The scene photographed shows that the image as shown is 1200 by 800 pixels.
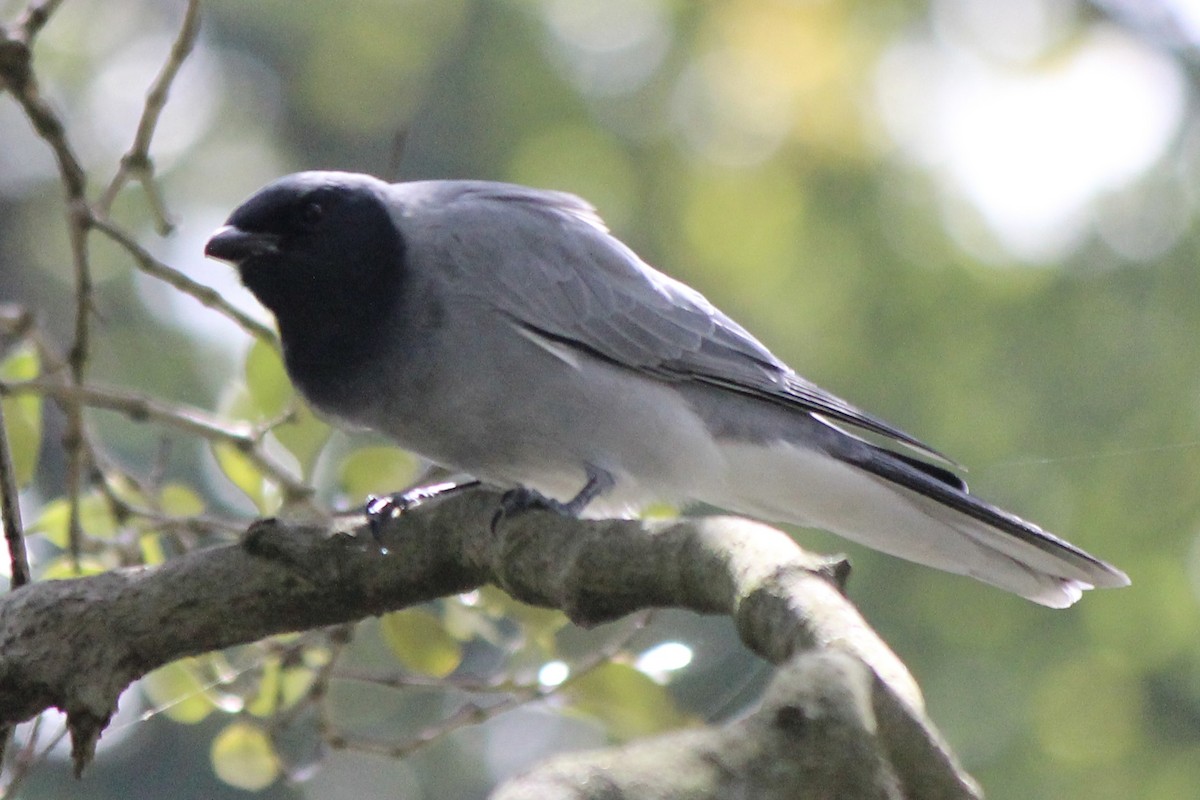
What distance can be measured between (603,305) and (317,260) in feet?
2.91

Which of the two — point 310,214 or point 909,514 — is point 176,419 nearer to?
point 310,214

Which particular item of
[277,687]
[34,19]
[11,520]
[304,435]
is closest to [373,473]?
[304,435]

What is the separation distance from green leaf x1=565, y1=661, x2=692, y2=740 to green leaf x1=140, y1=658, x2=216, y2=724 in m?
0.92

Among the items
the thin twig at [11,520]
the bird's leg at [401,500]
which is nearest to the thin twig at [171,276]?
the bird's leg at [401,500]

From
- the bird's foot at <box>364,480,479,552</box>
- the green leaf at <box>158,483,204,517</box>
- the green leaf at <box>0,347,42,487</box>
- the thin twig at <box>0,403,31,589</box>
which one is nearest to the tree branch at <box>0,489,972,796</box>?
the bird's foot at <box>364,480,479,552</box>

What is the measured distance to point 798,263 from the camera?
9047 millimetres

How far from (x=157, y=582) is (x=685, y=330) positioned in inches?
81.0

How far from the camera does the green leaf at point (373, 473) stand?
12.3 feet

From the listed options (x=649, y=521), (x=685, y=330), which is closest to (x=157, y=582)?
(x=649, y=521)

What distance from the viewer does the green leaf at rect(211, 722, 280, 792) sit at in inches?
130

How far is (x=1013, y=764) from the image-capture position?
18.8ft

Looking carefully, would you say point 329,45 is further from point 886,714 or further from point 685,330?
point 886,714

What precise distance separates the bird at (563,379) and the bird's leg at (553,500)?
0.01 metres

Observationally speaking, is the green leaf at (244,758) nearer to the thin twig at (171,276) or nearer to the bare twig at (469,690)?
the bare twig at (469,690)
